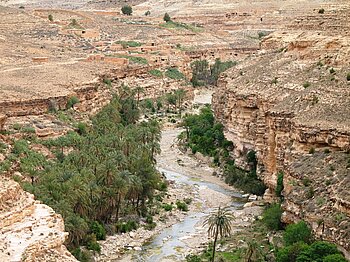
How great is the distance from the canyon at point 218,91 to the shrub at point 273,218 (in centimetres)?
178

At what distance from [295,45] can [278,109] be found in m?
13.7

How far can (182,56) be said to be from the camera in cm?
11719

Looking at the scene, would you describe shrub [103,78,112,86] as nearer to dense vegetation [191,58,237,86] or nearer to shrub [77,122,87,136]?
shrub [77,122,87,136]

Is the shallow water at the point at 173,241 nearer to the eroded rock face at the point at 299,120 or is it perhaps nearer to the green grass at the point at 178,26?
the eroded rock face at the point at 299,120

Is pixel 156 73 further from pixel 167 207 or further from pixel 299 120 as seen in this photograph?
pixel 299 120

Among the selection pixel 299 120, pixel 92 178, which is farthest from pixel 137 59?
pixel 92 178

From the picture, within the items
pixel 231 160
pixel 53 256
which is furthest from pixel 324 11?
pixel 53 256

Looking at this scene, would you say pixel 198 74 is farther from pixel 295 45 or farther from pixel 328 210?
pixel 328 210

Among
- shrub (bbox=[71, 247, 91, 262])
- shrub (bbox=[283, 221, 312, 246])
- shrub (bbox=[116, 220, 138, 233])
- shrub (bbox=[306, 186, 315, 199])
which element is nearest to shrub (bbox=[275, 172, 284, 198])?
shrub (bbox=[306, 186, 315, 199])

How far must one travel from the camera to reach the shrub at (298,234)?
44.7 meters

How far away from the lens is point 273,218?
51281 mm

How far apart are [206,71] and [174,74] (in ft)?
46.4

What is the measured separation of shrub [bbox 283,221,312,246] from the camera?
44688 mm

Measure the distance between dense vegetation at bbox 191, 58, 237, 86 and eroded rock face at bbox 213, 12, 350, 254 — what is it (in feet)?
125
